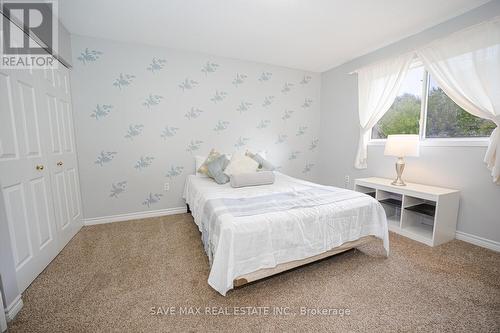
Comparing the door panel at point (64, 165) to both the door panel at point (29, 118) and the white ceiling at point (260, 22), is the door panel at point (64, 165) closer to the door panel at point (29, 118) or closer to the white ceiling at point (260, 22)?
the door panel at point (29, 118)

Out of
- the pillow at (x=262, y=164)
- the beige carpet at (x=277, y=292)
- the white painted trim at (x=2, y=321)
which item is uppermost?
the pillow at (x=262, y=164)

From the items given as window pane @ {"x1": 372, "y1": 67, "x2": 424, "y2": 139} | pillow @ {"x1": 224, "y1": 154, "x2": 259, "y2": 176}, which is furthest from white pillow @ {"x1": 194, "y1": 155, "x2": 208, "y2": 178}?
window pane @ {"x1": 372, "y1": 67, "x2": 424, "y2": 139}

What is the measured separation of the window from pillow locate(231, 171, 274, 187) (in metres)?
2.05

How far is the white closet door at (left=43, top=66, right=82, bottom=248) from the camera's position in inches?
83.0

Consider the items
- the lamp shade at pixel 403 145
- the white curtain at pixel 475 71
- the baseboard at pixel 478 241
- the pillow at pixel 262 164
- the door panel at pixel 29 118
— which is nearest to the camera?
the door panel at pixel 29 118

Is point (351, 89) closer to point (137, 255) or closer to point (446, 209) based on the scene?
point (446, 209)

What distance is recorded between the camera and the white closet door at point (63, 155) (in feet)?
6.92

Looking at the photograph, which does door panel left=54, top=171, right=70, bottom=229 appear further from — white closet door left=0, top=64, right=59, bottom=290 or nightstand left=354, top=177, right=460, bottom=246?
nightstand left=354, top=177, right=460, bottom=246

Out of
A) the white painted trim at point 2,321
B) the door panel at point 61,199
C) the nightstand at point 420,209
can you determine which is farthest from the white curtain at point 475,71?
the door panel at point 61,199

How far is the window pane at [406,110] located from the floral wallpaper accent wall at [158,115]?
158 centimetres

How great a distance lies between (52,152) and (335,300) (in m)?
2.91

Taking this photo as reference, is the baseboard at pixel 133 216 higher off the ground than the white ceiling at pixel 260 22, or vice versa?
the white ceiling at pixel 260 22

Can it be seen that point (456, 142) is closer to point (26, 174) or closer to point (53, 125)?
point (26, 174)

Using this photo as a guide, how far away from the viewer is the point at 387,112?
3.16 meters
